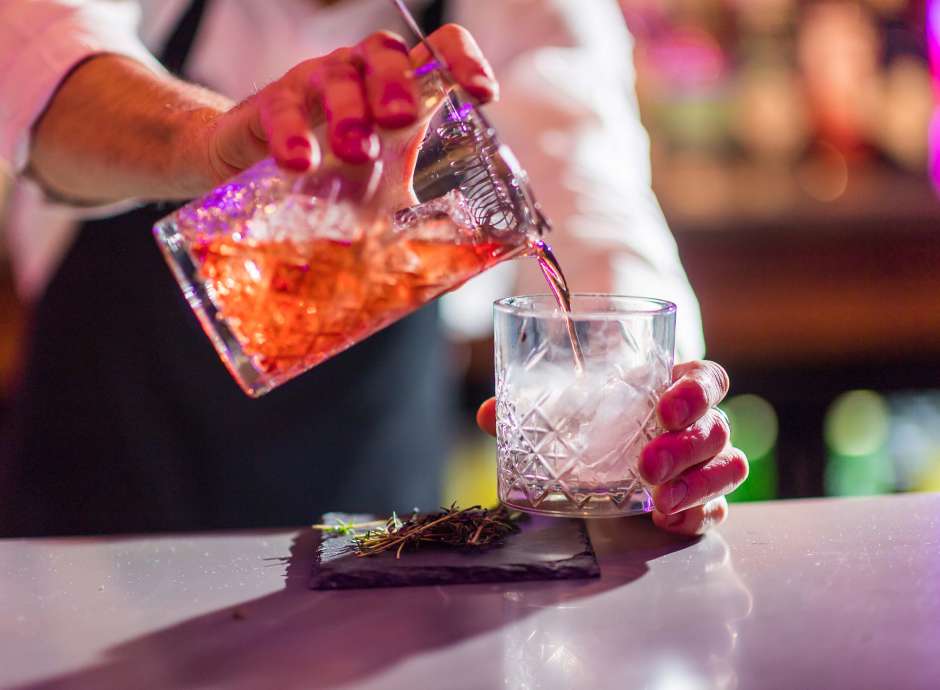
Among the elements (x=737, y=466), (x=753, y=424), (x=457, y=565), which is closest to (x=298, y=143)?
(x=457, y=565)

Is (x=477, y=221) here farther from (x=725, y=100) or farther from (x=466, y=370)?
(x=725, y=100)

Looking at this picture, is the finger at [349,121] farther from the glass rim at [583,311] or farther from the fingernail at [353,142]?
the glass rim at [583,311]

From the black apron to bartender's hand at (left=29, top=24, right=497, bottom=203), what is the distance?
338mm

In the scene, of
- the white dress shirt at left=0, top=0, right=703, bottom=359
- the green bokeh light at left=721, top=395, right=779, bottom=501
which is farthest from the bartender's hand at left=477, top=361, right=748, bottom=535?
the green bokeh light at left=721, top=395, right=779, bottom=501

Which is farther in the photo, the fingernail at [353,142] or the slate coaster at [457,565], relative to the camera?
the slate coaster at [457,565]

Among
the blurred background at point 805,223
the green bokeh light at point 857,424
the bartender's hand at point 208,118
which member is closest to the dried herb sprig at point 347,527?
the bartender's hand at point 208,118

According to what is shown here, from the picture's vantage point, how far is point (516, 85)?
5.50 ft

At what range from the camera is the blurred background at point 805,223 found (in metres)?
2.88

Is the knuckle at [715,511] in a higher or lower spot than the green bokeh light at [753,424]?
higher

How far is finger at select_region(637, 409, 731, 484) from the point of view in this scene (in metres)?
0.96

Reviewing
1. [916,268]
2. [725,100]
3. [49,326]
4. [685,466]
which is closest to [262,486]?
[49,326]

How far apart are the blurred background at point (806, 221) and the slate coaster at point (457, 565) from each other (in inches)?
71.6

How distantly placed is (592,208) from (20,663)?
3.07 feet

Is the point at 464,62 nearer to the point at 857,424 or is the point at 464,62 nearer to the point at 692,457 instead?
the point at 692,457
